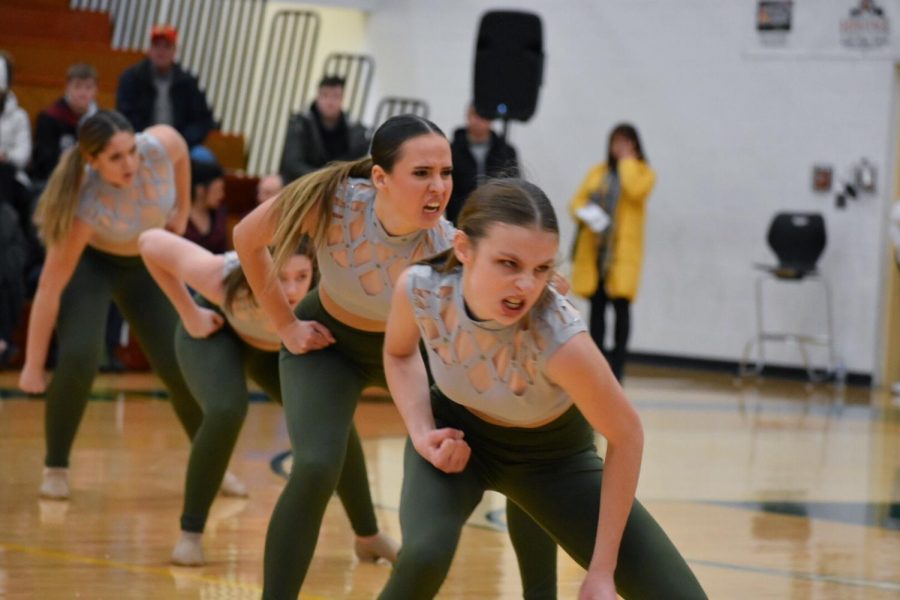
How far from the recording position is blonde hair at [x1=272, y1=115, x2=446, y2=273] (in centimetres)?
378

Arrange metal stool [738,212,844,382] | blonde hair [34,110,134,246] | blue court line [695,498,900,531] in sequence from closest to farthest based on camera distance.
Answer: blonde hair [34,110,134,246] → blue court line [695,498,900,531] → metal stool [738,212,844,382]

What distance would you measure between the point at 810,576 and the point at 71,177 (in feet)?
9.88

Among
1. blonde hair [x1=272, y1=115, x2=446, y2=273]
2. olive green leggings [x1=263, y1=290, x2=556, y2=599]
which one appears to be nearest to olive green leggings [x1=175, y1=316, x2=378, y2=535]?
olive green leggings [x1=263, y1=290, x2=556, y2=599]

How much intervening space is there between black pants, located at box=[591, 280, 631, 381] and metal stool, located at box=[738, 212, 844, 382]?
144cm

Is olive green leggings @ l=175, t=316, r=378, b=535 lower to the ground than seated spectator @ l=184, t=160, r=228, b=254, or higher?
lower

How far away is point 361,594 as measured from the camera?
4.41m

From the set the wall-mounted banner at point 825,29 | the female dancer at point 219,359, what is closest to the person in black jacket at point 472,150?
the wall-mounted banner at point 825,29

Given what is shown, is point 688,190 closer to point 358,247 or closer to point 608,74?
point 608,74

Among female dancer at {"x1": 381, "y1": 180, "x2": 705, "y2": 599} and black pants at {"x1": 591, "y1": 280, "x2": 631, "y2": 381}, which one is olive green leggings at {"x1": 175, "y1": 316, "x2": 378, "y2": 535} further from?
black pants at {"x1": 591, "y1": 280, "x2": 631, "y2": 381}

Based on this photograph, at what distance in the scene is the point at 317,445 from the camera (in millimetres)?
3729

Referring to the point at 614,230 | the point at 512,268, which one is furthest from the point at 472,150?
the point at 512,268

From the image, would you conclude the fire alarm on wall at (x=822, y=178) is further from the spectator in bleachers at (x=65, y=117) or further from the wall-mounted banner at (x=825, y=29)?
the spectator in bleachers at (x=65, y=117)

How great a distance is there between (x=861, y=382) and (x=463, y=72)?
174 inches

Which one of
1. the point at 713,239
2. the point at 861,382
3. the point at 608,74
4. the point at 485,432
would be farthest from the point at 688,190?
the point at 485,432
